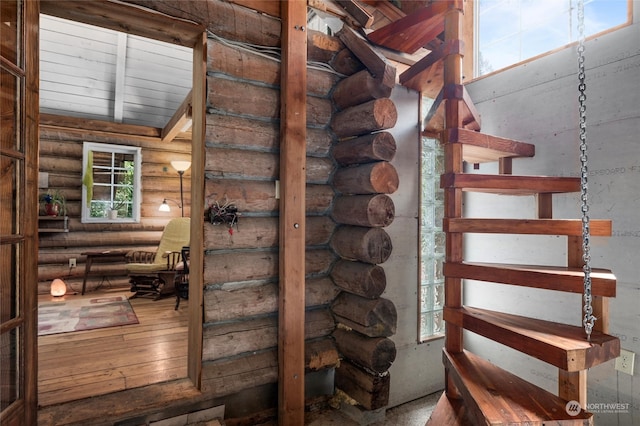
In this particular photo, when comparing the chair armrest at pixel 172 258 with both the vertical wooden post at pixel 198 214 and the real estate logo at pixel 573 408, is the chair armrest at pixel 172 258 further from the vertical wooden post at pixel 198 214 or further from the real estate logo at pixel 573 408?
the real estate logo at pixel 573 408

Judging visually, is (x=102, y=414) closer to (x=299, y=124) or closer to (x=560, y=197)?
(x=299, y=124)

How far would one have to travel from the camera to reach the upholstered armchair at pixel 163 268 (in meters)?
4.80

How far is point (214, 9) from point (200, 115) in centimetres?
64

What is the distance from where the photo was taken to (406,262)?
2.93 m

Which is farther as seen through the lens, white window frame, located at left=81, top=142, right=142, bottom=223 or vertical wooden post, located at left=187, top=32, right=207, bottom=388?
white window frame, located at left=81, top=142, right=142, bottom=223

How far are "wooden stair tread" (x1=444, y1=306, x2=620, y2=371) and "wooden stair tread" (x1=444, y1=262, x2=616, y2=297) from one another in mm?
201

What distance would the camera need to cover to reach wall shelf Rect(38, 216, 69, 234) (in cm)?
516

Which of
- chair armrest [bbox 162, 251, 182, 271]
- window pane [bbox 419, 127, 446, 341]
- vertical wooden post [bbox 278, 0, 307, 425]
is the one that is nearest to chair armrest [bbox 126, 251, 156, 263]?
chair armrest [bbox 162, 251, 182, 271]

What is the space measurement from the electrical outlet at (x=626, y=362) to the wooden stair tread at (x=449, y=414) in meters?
1.10

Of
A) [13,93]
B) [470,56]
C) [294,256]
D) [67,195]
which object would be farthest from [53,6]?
[67,195]

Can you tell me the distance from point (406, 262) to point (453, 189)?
3.33 ft

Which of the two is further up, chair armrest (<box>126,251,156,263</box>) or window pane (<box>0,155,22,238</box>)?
window pane (<box>0,155,22,238</box>)

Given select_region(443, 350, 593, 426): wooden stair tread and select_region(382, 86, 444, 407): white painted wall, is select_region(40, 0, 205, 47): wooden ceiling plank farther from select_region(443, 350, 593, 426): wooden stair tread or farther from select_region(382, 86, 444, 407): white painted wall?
select_region(443, 350, 593, 426): wooden stair tread

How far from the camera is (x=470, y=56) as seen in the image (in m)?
3.26
